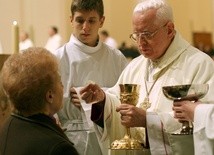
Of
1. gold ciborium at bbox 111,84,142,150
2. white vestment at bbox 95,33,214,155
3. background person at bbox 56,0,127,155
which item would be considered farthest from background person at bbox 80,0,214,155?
background person at bbox 56,0,127,155

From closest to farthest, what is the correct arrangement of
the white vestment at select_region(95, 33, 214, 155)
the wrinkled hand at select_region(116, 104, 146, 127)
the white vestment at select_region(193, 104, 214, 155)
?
1. the white vestment at select_region(193, 104, 214, 155)
2. the wrinkled hand at select_region(116, 104, 146, 127)
3. the white vestment at select_region(95, 33, 214, 155)

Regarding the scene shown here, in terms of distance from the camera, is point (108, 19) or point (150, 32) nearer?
point (150, 32)

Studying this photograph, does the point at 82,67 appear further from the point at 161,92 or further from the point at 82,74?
the point at 161,92

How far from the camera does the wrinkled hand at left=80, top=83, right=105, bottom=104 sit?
11.5ft

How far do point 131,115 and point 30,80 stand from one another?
89 cm

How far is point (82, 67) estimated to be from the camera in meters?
4.06

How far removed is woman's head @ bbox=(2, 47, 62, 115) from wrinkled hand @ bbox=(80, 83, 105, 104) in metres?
0.85

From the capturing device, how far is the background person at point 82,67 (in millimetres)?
3963

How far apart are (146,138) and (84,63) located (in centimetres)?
78

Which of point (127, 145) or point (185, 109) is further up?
point (185, 109)

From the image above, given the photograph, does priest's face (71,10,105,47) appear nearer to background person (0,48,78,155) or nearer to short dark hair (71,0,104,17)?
short dark hair (71,0,104,17)

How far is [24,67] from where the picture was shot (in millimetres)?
2602

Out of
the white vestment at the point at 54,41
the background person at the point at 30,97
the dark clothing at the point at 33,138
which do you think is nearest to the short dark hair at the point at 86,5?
the background person at the point at 30,97

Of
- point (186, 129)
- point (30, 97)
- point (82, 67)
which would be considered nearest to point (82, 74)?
point (82, 67)
